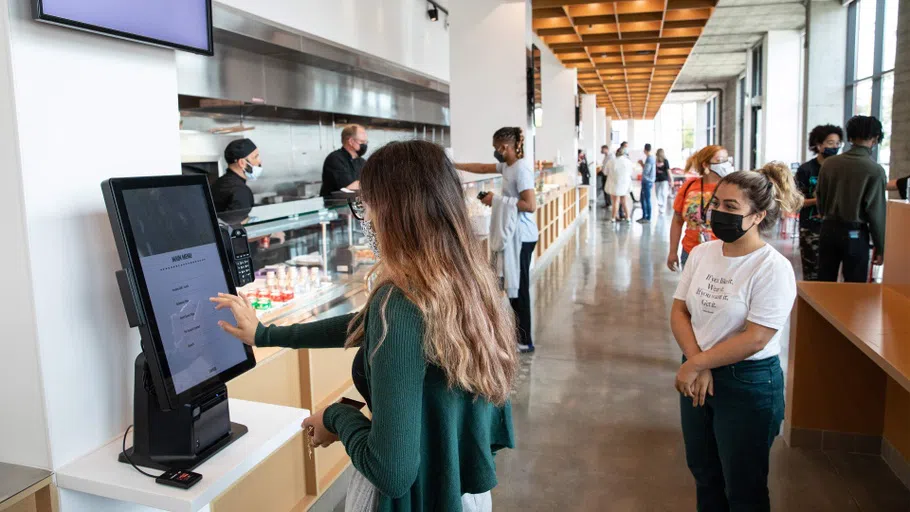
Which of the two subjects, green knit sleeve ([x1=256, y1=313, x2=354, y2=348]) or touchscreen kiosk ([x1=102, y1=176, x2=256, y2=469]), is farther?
green knit sleeve ([x1=256, y1=313, x2=354, y2=348])

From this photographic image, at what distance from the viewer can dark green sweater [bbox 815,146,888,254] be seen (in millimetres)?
4852

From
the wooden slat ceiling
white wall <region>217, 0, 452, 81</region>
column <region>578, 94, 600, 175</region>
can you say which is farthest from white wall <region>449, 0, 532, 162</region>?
column <region>578, 94, 600, 175</region>

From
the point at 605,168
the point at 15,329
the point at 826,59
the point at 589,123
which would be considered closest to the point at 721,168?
the point at 15,329

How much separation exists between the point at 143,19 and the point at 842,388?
356cm

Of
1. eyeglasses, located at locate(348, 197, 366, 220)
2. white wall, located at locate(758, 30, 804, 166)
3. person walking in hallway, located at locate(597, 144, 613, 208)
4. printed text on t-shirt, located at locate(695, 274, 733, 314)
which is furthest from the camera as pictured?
white wall, located at locate(758, 30, 804, 166)

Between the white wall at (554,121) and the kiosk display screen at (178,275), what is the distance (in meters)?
12.7

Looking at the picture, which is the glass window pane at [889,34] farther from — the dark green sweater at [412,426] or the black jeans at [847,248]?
the dark green sweater at [412,426]

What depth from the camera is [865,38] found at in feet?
37.7

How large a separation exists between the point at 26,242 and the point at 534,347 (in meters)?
4.37

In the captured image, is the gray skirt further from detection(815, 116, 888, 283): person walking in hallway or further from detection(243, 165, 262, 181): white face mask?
detection(815, 116, 888, 283): person walking in hallway

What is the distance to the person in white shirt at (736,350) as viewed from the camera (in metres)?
2.27

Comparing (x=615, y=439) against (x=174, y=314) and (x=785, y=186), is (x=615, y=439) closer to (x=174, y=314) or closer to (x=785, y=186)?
(x=785, y=186)

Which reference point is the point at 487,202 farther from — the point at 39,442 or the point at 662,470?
the point at 39,442

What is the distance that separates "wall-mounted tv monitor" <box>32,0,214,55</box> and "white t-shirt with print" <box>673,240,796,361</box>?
1792 mm
